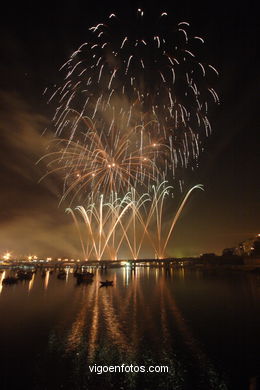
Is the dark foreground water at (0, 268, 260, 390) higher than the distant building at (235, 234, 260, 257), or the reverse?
the distant building at (235, 234, 260, 257)

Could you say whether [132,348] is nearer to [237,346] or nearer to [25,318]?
[237,346]

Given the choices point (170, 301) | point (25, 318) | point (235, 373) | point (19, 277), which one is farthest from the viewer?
point (19, 277)

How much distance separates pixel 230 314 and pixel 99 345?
19.3m

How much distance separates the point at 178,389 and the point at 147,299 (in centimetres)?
3114

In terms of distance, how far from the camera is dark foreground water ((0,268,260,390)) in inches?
645

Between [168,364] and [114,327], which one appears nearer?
[168,364]

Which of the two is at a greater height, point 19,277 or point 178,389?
point 19,277

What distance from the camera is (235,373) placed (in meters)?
17.2

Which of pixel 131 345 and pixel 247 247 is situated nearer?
pixel 131 345

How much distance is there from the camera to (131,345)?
22.3 meters

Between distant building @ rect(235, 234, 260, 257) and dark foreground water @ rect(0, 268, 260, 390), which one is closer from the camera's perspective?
dark foreground water @ rect(0, 268, 260, 390)

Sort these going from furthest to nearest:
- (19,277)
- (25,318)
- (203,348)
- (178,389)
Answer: (19,277) → (25,318) → (203,348) → (178,389)

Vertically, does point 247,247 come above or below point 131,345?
above

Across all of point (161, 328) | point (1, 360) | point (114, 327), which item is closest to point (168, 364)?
point (161, 328)
